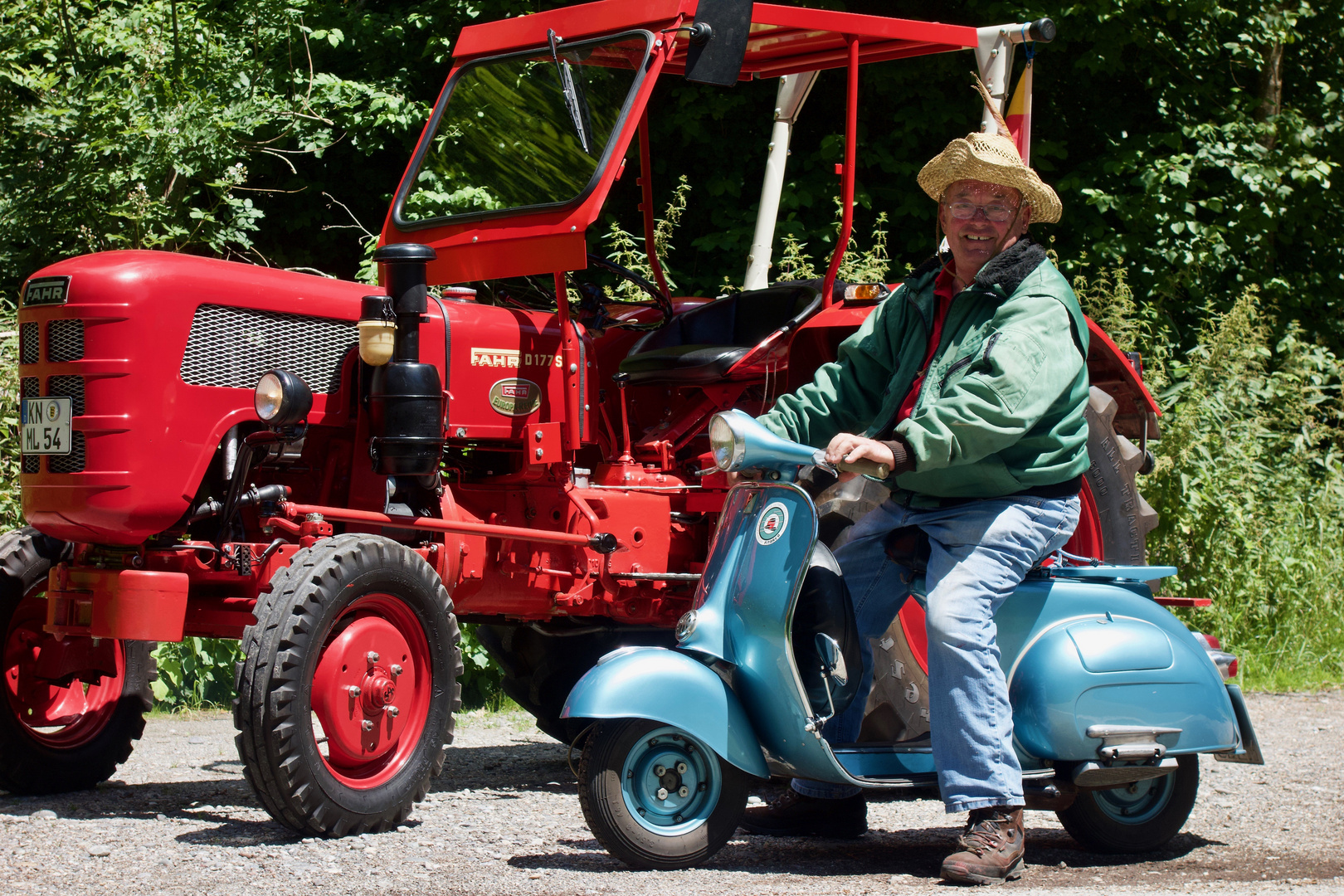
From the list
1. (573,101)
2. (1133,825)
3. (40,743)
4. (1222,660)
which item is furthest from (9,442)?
(1222,660)

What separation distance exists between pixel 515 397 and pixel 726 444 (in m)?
1.43

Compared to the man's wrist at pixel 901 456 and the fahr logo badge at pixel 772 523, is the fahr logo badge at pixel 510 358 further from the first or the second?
the man's wrist at pixel 901 456

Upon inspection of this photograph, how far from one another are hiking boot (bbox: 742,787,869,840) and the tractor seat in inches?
61.5

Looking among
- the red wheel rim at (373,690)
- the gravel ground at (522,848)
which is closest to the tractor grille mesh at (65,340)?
the red wheel rim at (373,690)

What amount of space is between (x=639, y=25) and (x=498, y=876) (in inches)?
111

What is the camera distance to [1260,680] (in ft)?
24.6

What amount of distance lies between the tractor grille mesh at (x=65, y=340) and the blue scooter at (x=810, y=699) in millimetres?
1796

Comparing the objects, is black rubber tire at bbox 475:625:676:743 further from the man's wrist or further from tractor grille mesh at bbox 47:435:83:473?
the man's wrist

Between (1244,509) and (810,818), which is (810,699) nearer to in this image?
(810,818)

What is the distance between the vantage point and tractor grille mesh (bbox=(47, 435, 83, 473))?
4.22 metres

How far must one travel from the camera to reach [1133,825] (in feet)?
13.4

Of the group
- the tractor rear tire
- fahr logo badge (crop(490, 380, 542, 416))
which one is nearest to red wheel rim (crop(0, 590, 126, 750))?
fahr logo badge (crop(490, 380, 542, 416))

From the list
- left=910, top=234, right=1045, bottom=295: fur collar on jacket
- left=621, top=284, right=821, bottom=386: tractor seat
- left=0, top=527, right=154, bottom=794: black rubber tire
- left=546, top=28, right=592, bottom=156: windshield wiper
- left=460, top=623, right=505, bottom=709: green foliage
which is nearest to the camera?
left=910, top=234, right=1045, bottom=295: fur collar on jacket

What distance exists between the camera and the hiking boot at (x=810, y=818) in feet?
13.5
